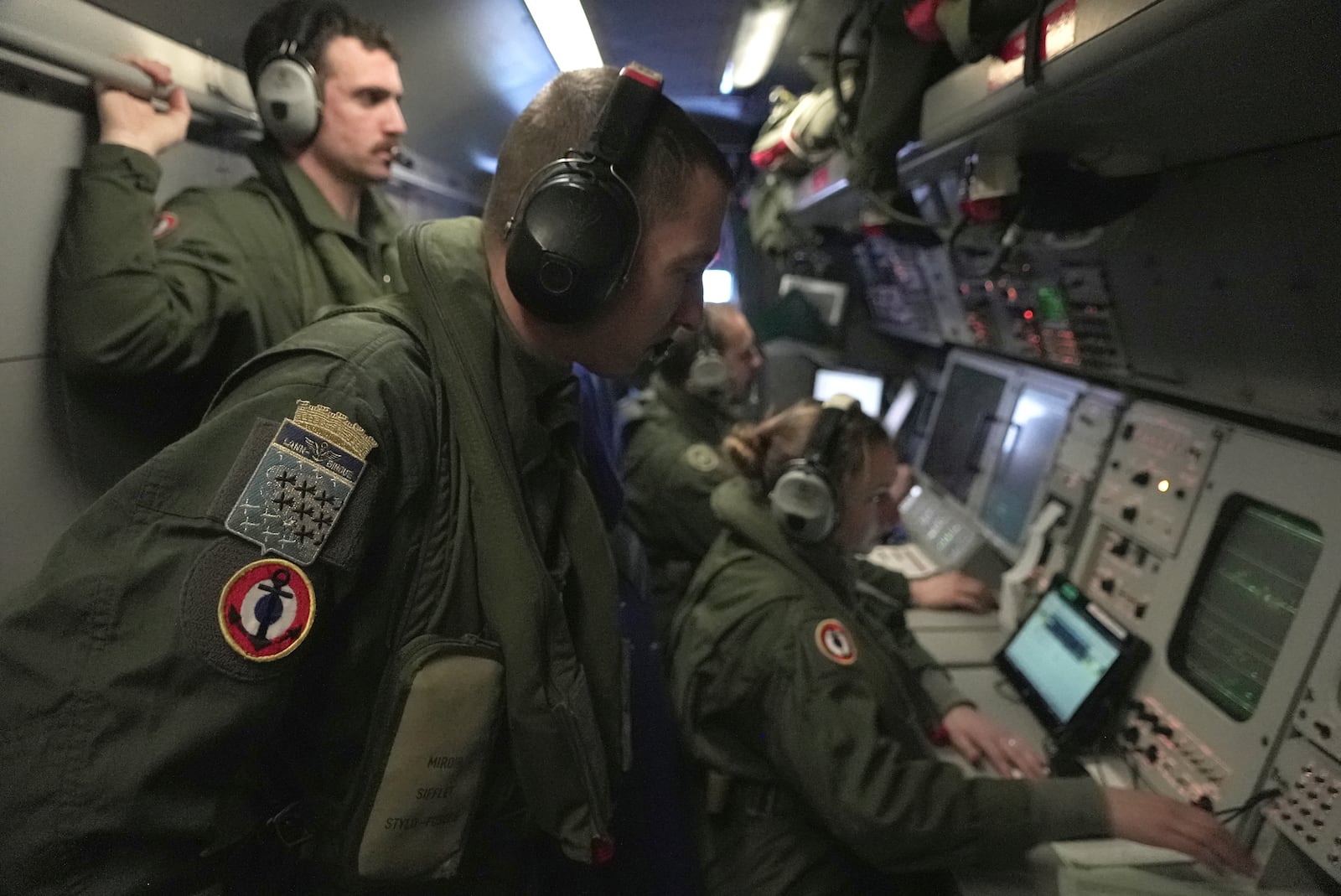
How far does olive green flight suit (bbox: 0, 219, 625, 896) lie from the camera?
2.03 feet

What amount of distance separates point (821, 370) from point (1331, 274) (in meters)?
2.93

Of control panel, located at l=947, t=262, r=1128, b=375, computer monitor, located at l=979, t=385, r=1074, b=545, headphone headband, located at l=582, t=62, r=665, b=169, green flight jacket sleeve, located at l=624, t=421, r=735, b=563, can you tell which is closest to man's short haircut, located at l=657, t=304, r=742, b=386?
green flight jacket sleeve, located at l=624, t=421, r=735, b=563

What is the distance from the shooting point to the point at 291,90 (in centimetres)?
160

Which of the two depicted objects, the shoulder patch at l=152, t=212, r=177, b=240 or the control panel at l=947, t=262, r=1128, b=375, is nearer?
the shoulder patch at l=152, t=212, r=177, b=240

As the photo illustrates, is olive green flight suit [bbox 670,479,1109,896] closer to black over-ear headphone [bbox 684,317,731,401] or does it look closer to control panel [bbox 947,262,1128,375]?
control panel [bbox 947,262,1128,375]

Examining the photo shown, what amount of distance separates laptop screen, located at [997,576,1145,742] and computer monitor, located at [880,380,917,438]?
1.92 metres

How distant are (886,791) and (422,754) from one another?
818 millimetres

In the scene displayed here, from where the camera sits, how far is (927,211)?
2.59 metres

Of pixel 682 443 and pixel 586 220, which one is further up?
pixel 586 220

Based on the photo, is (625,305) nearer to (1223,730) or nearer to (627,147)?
(627,147)

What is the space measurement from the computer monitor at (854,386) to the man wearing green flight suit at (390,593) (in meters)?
3.20

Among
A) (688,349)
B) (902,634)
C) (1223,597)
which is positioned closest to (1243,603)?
(1223,597)

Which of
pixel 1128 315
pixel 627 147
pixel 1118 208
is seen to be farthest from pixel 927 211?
pixel 627 147

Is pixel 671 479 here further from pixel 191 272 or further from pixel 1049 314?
pixel 191 272
